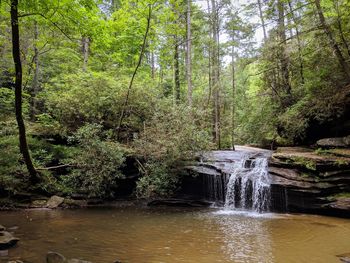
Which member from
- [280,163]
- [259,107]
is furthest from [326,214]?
[259,107]

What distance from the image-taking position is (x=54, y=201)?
38.3 ft

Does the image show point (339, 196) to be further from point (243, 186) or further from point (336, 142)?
point (243, 186)

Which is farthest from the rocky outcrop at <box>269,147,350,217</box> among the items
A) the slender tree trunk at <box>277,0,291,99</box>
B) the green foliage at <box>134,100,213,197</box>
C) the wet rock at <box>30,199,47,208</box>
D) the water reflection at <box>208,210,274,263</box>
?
the wet rock at <box>30,199,47,208</box>

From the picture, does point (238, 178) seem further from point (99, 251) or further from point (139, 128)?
point (99, 251)

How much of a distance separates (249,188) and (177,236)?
17.5 ft

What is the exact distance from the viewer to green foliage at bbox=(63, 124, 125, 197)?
1180 centimetres

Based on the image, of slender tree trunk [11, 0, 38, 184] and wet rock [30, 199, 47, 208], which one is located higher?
slender tree trunk [11, 0, 38, 184]

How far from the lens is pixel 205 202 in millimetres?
12633

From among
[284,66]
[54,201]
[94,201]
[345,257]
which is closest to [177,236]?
[345,257]

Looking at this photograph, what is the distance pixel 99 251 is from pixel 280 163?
8.28 meters

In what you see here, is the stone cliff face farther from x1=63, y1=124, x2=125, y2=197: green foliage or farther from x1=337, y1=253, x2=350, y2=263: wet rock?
x1=63, y1=124, x2=125, y2=197: green foliage

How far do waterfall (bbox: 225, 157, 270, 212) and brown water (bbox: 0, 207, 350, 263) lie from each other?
114cm

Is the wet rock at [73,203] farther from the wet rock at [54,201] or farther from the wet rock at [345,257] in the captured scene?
the wet rock at [345,257]

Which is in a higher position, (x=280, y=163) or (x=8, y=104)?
(x=8, y=104)
